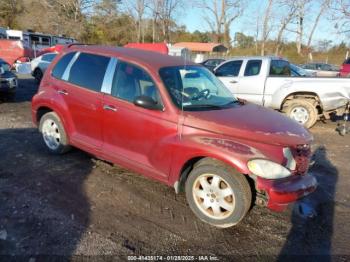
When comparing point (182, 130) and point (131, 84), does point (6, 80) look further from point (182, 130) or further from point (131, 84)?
point (182, 130)

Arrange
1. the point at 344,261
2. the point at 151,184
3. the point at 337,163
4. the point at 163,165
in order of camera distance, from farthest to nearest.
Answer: the point at 337,163
the point at 151,184
the point at 163,165
the point at 344,261

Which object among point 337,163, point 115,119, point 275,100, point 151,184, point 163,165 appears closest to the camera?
point 163,165

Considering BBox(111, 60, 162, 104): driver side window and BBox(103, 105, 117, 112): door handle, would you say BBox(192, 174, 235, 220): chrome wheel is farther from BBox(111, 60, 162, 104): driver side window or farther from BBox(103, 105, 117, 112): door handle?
BBox(103, 105, 117, 112): door handle

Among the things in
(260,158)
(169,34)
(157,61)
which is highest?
(169,34)

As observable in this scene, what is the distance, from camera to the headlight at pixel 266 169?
3412 mm

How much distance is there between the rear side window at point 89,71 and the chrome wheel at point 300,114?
5982mm

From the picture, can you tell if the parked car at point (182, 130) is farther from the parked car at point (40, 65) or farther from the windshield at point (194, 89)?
the parked car at point (40, 65)

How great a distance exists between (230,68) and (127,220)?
7092 millimetres

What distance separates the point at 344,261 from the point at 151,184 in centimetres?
256

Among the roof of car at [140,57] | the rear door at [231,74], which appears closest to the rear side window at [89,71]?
the roof of car at [140,57]

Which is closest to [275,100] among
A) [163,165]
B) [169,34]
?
[163,165]

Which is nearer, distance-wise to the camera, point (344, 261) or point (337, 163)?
point (344, 261)

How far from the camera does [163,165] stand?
159 inches

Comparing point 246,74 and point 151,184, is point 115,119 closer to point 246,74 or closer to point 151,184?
point 151,184
